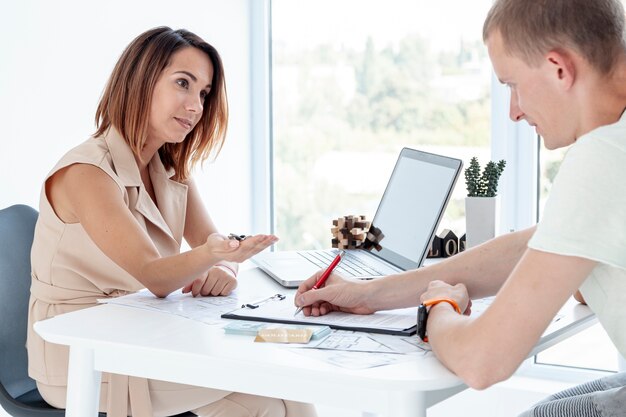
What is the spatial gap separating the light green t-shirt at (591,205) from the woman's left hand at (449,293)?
278 mm

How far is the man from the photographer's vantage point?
105 centimetres

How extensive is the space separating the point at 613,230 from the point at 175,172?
1.39m

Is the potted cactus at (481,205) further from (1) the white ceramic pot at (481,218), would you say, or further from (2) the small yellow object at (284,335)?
(2) the small yellow object at (284,335)

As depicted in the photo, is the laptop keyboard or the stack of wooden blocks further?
the stack of wooden blocks

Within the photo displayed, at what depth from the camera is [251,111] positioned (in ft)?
11.7

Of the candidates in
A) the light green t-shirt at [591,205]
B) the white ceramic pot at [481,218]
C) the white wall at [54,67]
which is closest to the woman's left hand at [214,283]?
the white ceramic pot at [481,218]

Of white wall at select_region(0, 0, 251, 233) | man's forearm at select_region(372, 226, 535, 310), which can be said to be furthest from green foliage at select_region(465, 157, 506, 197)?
white wall at select_region(0, 0, 251, 233)

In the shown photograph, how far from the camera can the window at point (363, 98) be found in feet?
10.4

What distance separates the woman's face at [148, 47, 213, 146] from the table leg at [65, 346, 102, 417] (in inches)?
Answer: 34.0

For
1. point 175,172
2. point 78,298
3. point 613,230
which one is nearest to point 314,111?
point 175,172

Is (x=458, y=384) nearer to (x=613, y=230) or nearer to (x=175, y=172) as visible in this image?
(x=613, y=230)

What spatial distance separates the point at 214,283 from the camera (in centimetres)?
169

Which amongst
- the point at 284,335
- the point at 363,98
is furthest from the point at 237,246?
the point at 363,98

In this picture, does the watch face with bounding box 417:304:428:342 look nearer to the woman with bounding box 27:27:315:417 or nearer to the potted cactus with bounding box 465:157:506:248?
the woman with bounding box 27:27:315:417
